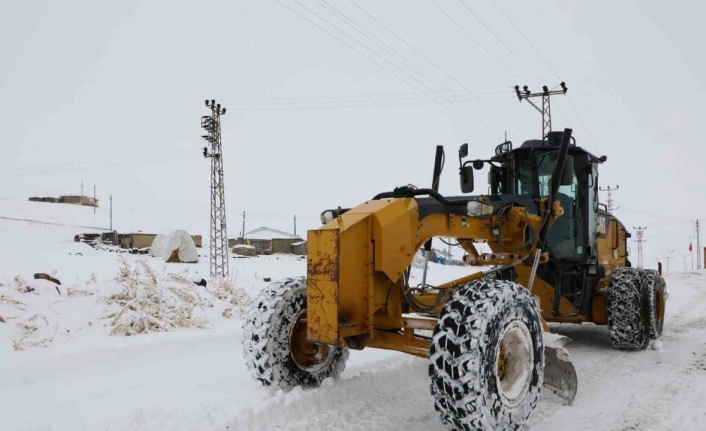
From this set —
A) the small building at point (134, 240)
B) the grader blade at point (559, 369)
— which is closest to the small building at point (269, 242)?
the small building at point (134, 240)

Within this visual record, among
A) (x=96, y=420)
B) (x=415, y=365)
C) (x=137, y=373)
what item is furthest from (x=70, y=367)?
(x=415, y=365)

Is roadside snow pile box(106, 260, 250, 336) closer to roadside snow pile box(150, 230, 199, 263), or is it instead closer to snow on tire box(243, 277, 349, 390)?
snow on tire box(243, 277, 349, 390)

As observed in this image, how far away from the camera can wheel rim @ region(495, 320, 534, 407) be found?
3881 mm

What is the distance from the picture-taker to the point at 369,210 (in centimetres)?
418

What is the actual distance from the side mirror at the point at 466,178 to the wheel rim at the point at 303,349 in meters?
2.60

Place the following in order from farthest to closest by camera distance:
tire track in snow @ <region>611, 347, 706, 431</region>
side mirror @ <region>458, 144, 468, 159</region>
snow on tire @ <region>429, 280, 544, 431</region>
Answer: side mirror @ <region>458, 144, 468, 159</region> < tire track in snow @ <region>611, 347, 706, 431</region> < snow on tire @ <region>429, 280, 544, 431</region>

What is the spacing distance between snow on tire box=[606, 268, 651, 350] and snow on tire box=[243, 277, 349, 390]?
13.6 feet

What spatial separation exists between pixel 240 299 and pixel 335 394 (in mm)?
5475

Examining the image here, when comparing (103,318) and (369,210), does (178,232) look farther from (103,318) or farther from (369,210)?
(369,210)

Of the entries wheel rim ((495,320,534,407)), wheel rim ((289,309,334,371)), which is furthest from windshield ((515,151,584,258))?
wheel rim ((289,309,334,371))

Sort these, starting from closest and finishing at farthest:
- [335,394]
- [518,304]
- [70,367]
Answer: [518,304], [335,394], [70,367]

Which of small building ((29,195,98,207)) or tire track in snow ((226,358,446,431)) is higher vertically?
small building ((29,195,98,207))

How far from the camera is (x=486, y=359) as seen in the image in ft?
11.5

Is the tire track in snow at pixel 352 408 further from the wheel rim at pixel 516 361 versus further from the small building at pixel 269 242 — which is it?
the small building at pixel 269 242
